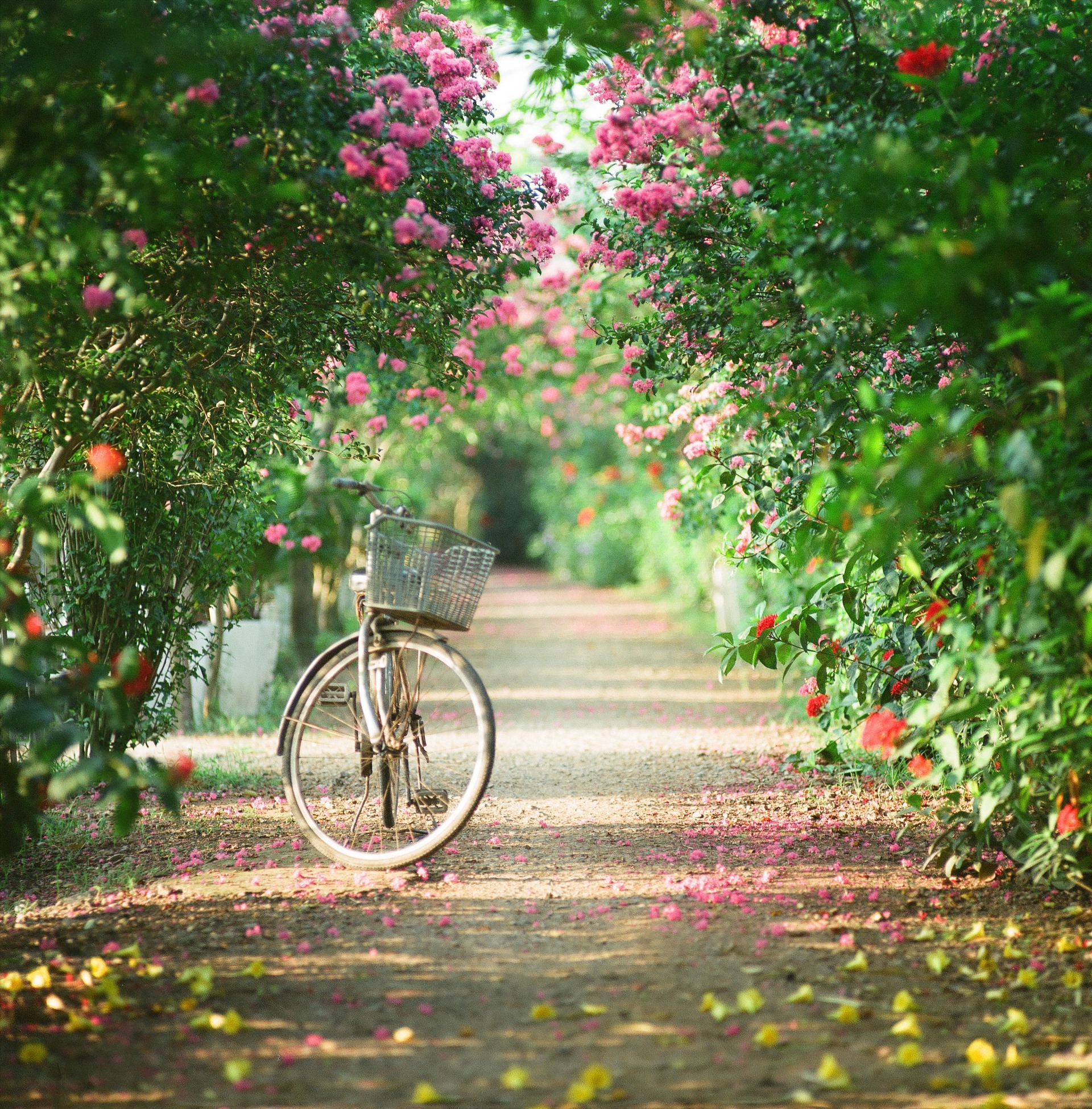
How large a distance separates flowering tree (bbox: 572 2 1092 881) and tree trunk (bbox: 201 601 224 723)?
265 cm

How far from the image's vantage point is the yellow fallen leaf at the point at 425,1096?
201 centimetres

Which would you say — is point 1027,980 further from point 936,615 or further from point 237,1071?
A: point 237,1071

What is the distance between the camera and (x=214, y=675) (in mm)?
5961

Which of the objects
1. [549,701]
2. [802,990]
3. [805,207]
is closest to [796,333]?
[805,207]

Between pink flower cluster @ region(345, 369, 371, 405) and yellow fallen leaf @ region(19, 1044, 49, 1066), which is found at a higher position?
pink flower cluster @ region(345, 369, 371, 405)

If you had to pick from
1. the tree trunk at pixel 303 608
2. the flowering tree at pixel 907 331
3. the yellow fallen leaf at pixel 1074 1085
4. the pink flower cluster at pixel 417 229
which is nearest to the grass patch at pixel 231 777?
the flowering tree at pixel 907 331

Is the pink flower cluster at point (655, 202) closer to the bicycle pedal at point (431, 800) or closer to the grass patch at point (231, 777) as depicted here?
the bicycle pedal at point (431, 800)

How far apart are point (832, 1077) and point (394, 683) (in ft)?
6.26

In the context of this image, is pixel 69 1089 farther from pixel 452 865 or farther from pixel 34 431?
pixel 34 431

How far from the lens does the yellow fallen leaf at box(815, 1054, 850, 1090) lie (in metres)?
2.04

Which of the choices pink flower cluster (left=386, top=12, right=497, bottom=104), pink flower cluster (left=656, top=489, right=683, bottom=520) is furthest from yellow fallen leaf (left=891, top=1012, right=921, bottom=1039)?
pink flower cluster (left=656, top=489, right=683, bottom=520)

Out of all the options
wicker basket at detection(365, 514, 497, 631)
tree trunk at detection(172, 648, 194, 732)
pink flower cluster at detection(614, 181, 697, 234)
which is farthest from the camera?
tree trunk at detection(172, 648, 194, 732)

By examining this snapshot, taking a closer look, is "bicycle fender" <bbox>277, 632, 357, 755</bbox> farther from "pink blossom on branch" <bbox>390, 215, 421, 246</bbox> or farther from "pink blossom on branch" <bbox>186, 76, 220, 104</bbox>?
"pink blossom on branch" <bbox>186, 76, 220, 104</bbox>

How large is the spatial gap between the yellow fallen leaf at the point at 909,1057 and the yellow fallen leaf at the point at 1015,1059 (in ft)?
0.58
